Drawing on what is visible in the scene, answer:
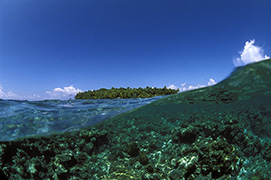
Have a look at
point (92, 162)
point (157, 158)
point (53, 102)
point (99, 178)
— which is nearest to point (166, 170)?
point (157, 158)

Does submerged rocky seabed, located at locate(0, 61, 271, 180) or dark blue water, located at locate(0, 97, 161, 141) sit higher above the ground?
dark blue water, located at locate(0, 97, 161, 141)

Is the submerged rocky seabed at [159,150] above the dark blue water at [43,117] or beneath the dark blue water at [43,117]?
beneath

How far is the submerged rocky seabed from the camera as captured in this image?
688cm

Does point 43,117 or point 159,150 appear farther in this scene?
point 159,150

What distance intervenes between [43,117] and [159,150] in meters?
7.24

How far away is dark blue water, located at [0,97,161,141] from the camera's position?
8828mm

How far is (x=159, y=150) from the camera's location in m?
9.10

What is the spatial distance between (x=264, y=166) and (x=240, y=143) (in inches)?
63.3

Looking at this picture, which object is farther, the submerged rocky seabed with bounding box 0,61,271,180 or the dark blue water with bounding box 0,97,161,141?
the dark blue water with bounding box 0,97,161,141

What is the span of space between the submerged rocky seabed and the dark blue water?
638mm

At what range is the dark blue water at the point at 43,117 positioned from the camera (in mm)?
8828

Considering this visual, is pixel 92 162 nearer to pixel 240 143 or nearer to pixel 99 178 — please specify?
pixel 99 178

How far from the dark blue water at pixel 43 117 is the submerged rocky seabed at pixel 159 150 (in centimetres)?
64

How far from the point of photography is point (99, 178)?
7.24m
